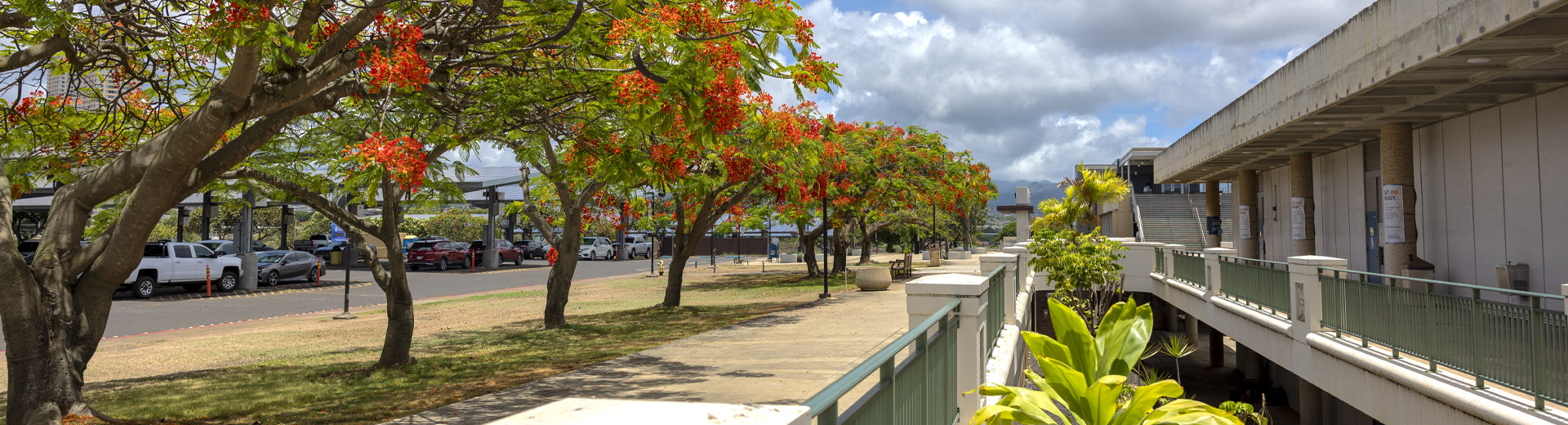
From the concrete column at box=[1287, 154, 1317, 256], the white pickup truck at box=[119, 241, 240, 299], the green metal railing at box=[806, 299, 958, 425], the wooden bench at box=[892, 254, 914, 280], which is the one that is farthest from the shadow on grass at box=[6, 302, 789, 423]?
the wooden bench at box=[892, 254, 914, 280]

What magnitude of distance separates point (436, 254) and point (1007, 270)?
3605 centimetres

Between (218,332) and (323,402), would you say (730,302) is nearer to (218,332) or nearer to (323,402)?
(218,332)

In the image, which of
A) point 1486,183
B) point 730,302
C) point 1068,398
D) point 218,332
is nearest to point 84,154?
point 218,332

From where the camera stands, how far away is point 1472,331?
23.6ft

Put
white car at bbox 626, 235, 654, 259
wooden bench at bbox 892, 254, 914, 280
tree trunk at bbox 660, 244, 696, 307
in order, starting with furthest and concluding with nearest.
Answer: white car at bbox 626, 235, 654, 259 → wooden bench at bbox 892, 254, 914, 280 → tree trunk at bbox 660, 244, 696, 307

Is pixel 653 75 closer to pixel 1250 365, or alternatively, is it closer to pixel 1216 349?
pixel 1250 365

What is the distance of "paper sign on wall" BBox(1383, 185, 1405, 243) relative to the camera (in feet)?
43.1

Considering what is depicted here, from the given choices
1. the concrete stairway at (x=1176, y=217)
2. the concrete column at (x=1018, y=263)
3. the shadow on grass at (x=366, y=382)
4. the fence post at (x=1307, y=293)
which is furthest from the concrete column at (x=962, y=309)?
the concrete stairway at (x=1176, y=217)

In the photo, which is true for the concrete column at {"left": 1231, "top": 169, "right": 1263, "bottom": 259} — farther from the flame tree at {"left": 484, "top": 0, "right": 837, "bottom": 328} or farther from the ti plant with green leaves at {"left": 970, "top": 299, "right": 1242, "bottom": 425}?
the ti plant with green leaves at {"left": 970, "top": 299, "right": 1242, "bottom": 425}

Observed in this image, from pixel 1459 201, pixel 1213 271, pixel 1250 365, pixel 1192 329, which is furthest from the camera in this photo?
pixel 1192 329

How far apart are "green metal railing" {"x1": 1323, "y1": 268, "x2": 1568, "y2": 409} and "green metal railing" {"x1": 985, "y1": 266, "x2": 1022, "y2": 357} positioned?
3560 mm

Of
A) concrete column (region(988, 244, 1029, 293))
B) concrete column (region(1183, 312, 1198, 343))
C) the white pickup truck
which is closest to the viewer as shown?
concrete column (region(988, 244, 1029, 293))

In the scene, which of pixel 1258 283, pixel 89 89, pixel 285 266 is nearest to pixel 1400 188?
pixel 1258 283

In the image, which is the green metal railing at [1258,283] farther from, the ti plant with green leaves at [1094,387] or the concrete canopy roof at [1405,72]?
the ti plant with green leaves at [1094,387]
